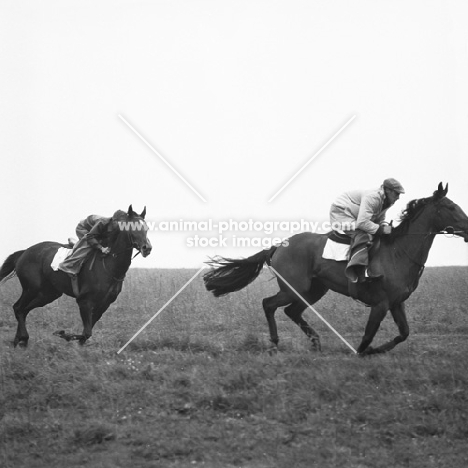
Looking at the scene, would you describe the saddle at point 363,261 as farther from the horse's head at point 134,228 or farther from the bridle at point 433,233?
the horse's head at point 134,228

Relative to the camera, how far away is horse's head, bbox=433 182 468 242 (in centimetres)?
996

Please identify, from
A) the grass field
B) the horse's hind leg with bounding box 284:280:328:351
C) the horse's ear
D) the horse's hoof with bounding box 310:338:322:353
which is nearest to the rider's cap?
the horse's ear

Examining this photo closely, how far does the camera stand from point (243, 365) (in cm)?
923

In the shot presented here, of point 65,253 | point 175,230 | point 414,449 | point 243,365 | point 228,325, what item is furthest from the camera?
point 175,230

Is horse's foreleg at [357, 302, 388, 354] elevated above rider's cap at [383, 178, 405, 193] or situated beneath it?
situated beneath

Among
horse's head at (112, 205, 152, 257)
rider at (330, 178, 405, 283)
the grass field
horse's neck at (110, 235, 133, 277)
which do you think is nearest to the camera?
the grass field

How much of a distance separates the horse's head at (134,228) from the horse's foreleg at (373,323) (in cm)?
315

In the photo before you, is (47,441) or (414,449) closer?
(414,449)

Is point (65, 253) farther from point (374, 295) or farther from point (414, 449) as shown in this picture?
point (414, 449)

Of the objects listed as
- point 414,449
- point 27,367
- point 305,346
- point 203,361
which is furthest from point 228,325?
point 414,449

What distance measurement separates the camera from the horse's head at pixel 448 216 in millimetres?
9961

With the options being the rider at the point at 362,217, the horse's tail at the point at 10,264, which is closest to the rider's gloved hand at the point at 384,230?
the rider at the point at 362,217

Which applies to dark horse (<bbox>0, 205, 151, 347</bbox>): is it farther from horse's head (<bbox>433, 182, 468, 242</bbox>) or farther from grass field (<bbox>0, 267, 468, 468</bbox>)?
horse's head (<bbox>433, 182, 468, 242</bbox>)

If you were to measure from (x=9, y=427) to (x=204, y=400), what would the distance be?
2.00 meters
